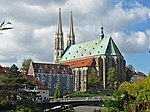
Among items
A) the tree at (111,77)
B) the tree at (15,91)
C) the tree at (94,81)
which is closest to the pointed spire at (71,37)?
the tree at (94,81)

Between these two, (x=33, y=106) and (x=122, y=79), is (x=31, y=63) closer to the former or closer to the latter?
(x=122, y=79)

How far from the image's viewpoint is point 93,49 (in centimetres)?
12600

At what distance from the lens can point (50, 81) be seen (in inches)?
4454

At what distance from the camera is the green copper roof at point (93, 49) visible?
123 m

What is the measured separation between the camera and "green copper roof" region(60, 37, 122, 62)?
403 feet

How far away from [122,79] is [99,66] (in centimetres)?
932

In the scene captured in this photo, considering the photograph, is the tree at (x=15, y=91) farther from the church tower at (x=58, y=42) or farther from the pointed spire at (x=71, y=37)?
the pointed spire at (x=71, y=37)

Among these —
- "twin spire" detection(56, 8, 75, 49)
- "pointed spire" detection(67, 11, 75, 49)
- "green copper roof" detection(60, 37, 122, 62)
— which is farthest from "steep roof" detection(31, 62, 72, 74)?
"twin spire" detection(56, 8, 75, 49)

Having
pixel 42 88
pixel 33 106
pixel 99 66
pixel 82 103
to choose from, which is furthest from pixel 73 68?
pixel 33 106

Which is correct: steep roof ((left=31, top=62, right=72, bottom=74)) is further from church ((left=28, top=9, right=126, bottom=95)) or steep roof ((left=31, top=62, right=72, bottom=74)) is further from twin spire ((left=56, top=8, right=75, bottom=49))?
twin spire ((left=56, top=8, right=75, bottom=49))

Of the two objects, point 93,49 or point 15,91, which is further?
point 93,49

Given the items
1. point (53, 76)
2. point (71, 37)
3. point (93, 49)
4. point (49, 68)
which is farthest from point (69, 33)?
point (53, 76)

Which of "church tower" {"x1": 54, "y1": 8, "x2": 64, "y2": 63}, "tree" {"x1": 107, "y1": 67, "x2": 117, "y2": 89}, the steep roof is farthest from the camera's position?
"church tower" {"x1": 54, "y1": 8, "x2": 64, "y2": 63}

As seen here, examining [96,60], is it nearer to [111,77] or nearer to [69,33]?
[111,77]
